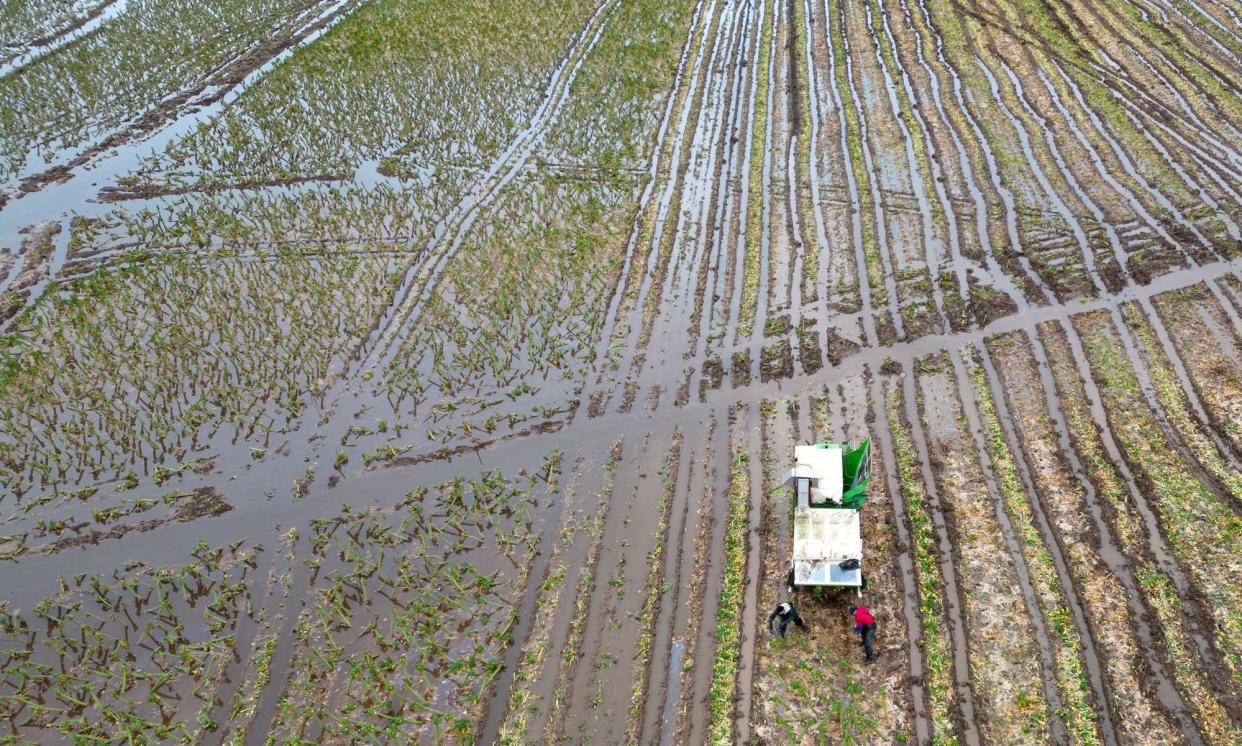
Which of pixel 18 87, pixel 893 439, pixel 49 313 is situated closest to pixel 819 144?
pixel 893 439

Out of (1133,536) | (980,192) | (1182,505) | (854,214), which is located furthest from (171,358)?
(980,192)

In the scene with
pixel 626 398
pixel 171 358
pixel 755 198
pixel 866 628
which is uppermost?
pixel 755 198

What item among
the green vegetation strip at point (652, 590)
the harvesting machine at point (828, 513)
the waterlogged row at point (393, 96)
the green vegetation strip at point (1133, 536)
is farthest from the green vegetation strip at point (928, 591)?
the waterlogged row at point (393, 96)

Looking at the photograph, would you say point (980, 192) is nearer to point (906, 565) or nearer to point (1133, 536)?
point (1133, 536)

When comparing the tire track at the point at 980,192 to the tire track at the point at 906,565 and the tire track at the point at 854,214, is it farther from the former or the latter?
the tire track at the point at 906,565

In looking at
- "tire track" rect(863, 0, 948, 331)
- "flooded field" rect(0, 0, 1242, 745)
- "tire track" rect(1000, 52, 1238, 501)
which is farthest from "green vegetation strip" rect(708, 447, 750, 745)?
"tire track" rect(1000, 52, 1238, 501)

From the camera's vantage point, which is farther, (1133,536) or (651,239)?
(651,239)

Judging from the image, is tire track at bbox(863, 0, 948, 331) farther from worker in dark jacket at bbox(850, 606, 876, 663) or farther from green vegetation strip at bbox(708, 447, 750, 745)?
worker in dark jacket at bbox(850, 606, 876, 663)
